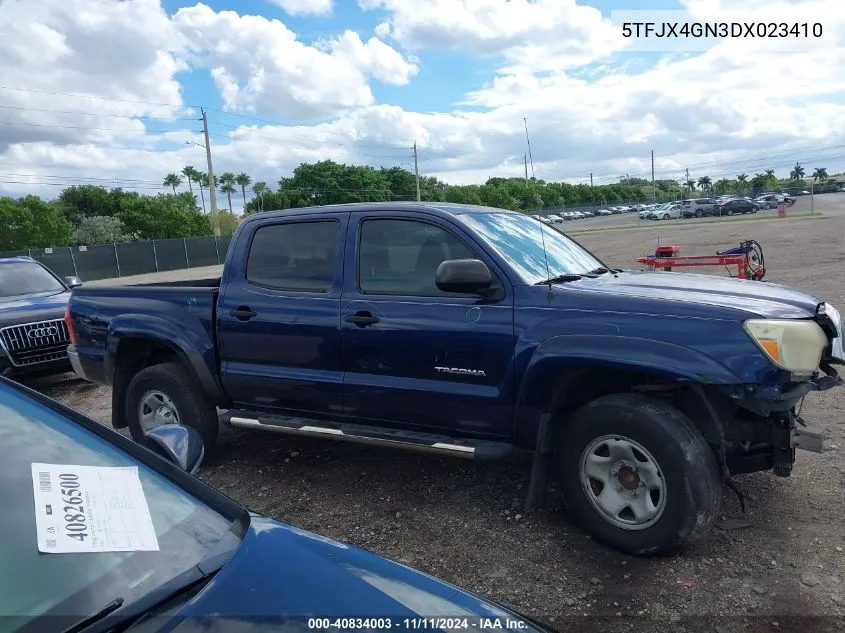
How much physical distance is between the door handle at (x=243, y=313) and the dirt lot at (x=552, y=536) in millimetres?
1207

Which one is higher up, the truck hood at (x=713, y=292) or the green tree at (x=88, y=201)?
the green tree at (x=88, y=201)

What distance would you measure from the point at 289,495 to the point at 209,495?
2.54 meters

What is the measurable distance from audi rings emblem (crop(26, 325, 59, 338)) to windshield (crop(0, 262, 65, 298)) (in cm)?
127

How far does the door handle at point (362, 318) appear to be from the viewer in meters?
4.22

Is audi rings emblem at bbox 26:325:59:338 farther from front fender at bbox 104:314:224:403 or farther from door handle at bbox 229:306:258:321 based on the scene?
door handle at bbox 229:306:258:321

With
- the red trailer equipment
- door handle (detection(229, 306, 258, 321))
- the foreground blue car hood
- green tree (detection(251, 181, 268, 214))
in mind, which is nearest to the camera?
the foreground blue car hood

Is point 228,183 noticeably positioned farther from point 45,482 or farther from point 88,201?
point 45,482

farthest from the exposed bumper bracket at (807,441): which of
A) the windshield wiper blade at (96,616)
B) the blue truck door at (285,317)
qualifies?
the windshield wiper blade at (96,616)

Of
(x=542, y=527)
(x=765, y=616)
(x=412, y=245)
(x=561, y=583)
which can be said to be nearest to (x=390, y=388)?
(x=412, y=245)

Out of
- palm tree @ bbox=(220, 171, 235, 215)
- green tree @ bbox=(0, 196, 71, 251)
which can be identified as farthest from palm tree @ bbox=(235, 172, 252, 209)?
green tree @ bbox=(0, 196, 71, 251)

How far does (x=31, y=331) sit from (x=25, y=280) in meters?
1.78

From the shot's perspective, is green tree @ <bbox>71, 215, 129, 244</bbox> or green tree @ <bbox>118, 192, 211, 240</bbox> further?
green tree @ <bbox>118, 192, 211, 240</bbox>

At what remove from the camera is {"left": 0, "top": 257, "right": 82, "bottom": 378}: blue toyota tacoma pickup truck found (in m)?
7.88

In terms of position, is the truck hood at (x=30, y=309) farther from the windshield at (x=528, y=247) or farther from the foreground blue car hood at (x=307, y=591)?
the foreground blue car hood at (x=307, y=591)
